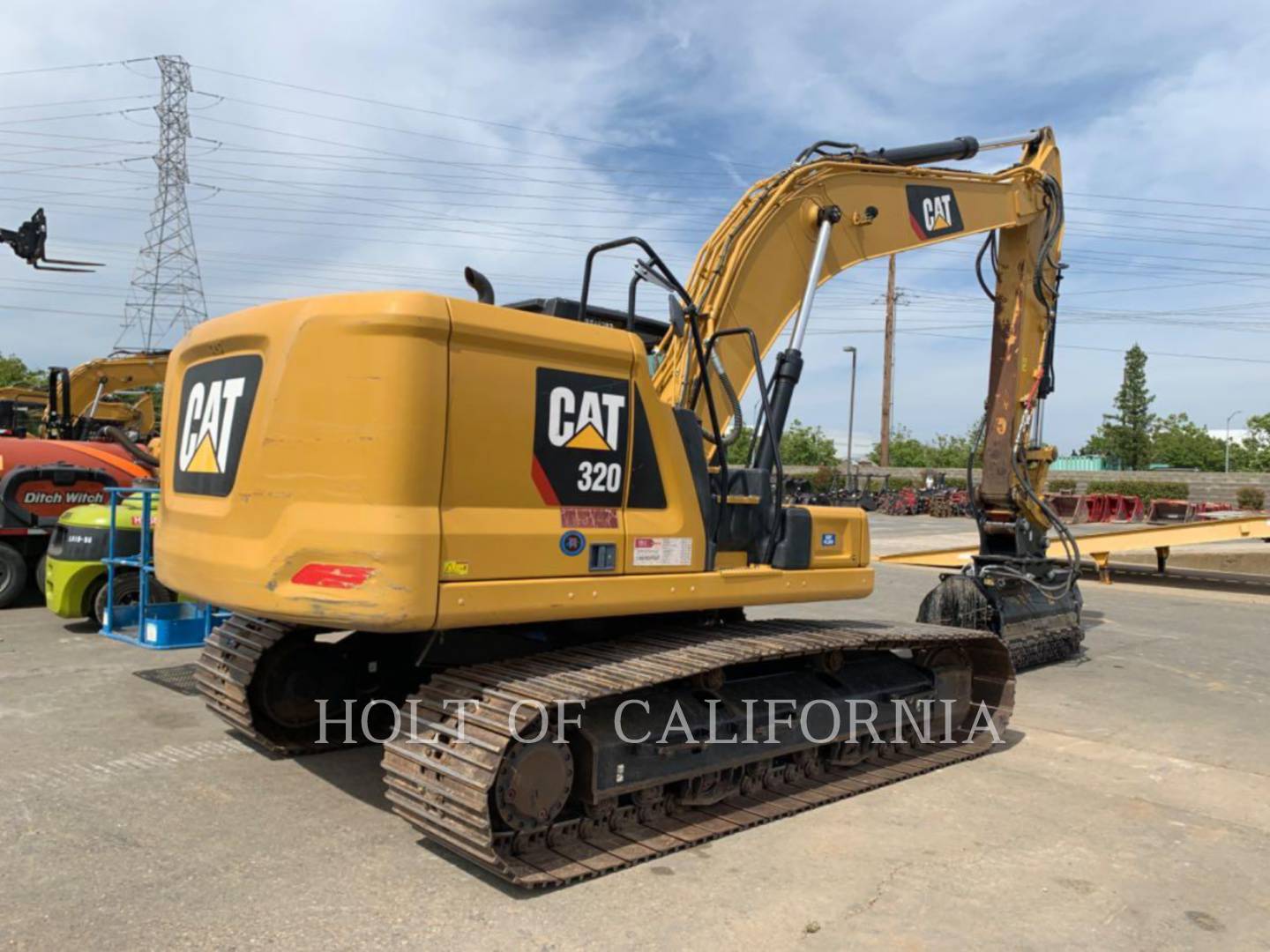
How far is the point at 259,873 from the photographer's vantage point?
4.04 m

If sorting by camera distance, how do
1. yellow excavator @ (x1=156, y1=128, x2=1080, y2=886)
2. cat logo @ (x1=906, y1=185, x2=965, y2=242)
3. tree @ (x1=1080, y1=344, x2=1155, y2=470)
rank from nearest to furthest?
yellow excavator @ (x1=156, y1=128, x2=1080, y2=886) < cat logo @ (x1=906, y1=185, x2=965, y2=242) < tree @ (x1=1080, y1=344, x2=1155, y2=470)

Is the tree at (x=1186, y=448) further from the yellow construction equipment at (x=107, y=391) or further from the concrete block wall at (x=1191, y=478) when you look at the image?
the yellow construction equipment at (x=107, y=391)

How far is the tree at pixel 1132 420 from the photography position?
66.5 metres

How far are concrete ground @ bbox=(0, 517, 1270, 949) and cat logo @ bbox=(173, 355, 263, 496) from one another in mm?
1531

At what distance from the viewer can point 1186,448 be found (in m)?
83.2

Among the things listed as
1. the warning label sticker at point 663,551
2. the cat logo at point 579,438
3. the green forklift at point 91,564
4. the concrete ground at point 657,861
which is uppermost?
the cat logo at point 579,438

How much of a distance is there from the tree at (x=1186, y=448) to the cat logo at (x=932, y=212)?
80295mm

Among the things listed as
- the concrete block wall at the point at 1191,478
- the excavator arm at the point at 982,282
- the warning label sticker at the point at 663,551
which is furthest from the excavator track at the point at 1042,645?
the concrete block wall at the point at 1191,478

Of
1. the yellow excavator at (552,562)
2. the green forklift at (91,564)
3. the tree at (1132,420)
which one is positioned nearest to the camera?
the yellow excavator at (552,562)

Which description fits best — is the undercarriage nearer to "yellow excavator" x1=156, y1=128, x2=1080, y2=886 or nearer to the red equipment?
"yellow excavator" x1=156, y1=128, x2=1080, y2=886

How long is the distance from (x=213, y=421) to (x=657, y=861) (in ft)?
8.68

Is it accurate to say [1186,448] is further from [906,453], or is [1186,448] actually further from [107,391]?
[107,391]

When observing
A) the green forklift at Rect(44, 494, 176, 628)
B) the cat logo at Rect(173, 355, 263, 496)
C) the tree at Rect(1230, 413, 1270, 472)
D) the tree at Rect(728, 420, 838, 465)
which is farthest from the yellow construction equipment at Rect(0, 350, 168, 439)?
the tree at Rect(1230, 413, 1270, 472)

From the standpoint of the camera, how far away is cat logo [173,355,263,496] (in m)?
4.25
